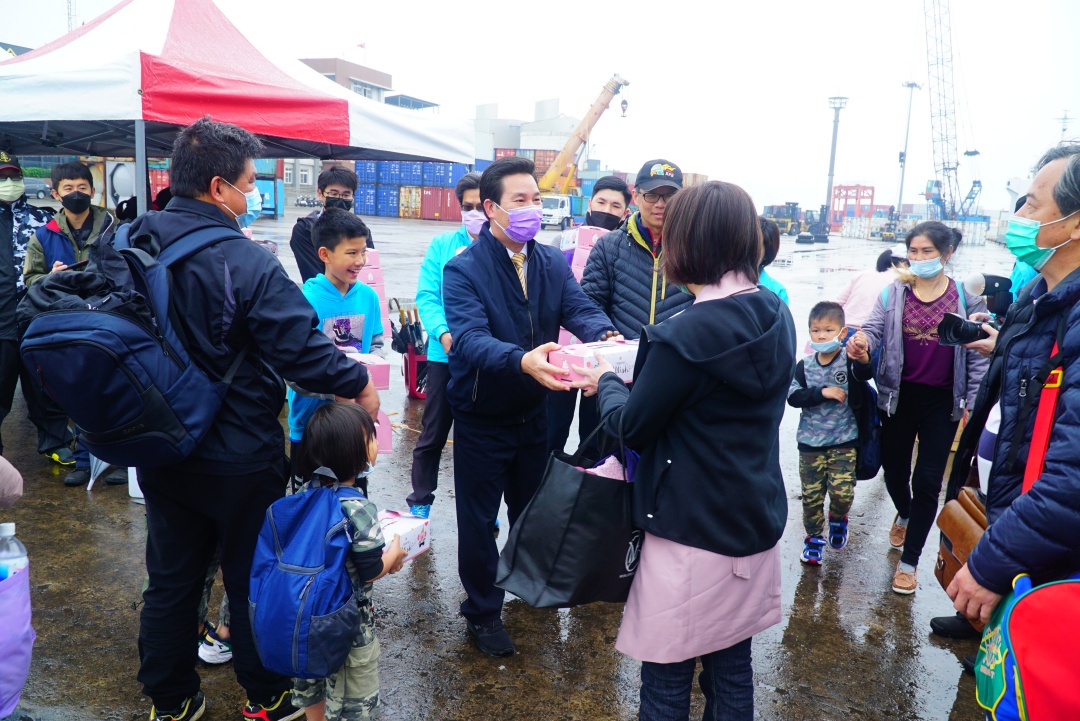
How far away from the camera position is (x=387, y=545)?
241 cm

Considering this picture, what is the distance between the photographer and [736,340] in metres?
1.90

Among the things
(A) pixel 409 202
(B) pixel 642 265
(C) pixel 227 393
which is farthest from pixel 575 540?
(A) pixel 409 202

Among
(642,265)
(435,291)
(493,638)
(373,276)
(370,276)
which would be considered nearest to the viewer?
(493,638)

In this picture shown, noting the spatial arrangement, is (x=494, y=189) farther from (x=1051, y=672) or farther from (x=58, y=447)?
(x=58, y=447)

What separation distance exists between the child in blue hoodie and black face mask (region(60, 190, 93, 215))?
8.06 ft

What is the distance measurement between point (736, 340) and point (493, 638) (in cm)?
193

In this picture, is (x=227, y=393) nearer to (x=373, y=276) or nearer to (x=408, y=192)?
(x=373, y=276)

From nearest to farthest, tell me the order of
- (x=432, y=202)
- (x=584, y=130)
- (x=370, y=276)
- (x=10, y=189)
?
(x=10, y=189) < (x=370, y=276) < (x=584, y=130) < (x=432, y=202)

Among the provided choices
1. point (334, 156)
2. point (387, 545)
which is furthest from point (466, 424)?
point (334, 156)

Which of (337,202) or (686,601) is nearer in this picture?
(686,601)

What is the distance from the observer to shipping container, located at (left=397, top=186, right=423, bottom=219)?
47094 mm

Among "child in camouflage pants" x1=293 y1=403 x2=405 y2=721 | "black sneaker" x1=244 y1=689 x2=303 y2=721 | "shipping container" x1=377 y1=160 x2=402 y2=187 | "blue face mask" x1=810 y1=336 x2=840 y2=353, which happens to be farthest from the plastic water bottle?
"shipping container" x1=377 y1=160 x2=402 y2=187

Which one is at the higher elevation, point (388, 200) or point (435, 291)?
point (388, 200)

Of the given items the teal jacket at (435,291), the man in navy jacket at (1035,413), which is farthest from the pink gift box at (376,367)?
the man in navy jacket at (1035,413)
